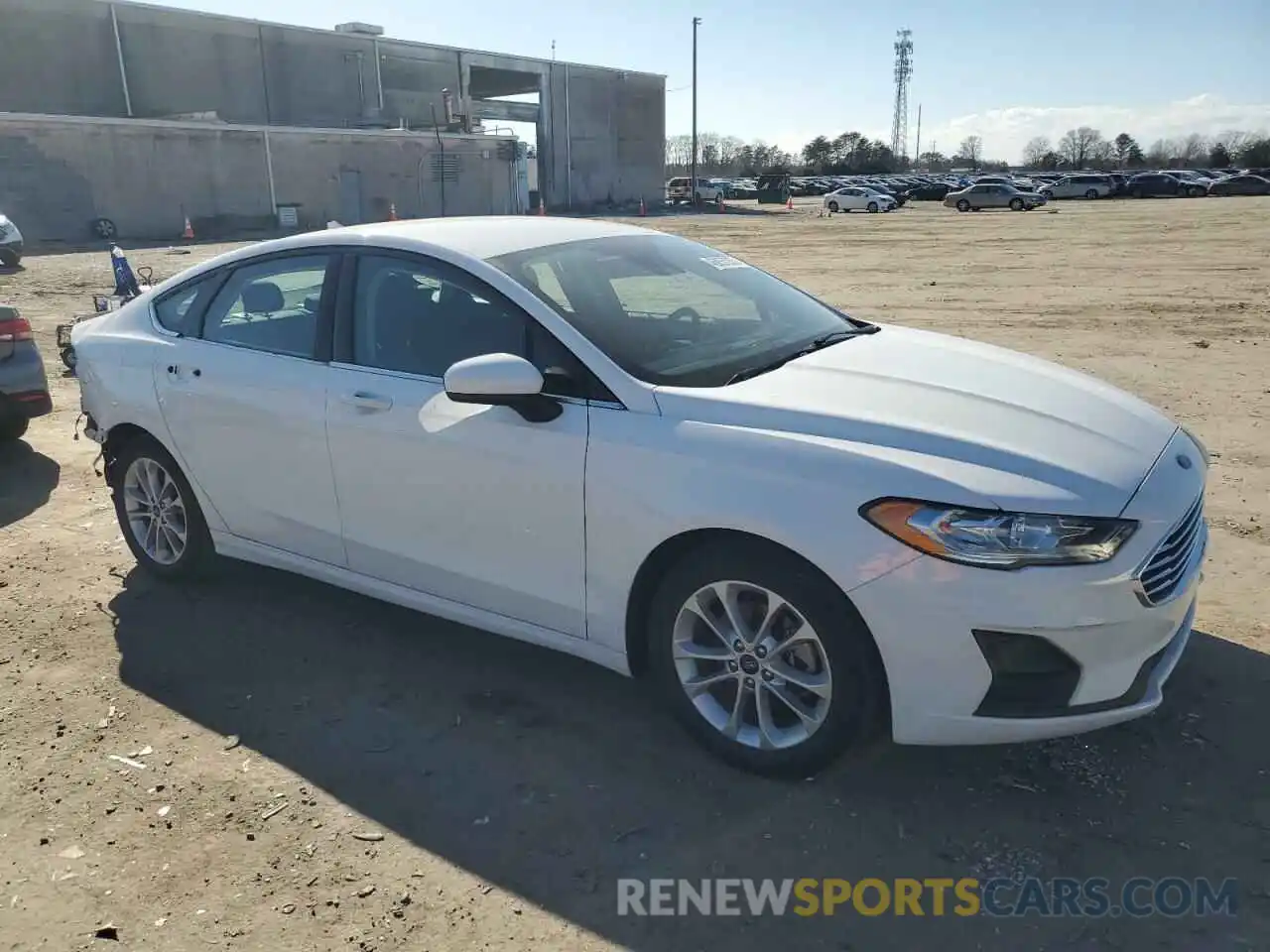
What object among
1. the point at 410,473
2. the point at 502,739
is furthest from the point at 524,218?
the point at 502,739

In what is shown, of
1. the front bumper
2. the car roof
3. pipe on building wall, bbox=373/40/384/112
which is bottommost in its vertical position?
the front bumper

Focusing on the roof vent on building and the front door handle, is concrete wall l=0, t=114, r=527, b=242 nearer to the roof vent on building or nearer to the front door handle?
the roof vent on building

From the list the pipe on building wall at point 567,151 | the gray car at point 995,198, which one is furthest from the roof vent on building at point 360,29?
the gray car at point 995,198

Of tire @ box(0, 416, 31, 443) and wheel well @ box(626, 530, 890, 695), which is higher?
wheel well @ box(626, 530, 890, 695)

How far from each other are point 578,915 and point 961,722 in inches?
45.0

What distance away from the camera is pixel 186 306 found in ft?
14.6

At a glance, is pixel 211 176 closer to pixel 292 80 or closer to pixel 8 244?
pixel 292 80

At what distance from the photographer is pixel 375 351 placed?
372cm

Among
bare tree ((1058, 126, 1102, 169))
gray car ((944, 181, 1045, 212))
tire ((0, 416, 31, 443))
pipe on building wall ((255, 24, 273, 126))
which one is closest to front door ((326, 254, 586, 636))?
tire ((0, 416, 31, 443))

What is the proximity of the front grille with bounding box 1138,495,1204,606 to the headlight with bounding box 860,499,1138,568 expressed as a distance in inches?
6.5

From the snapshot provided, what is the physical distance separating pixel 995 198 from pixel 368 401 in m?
49.5

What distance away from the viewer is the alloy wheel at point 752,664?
2861mm

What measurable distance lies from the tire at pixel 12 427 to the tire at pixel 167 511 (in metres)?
2.35

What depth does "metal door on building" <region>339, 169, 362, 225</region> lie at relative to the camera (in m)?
41.4
